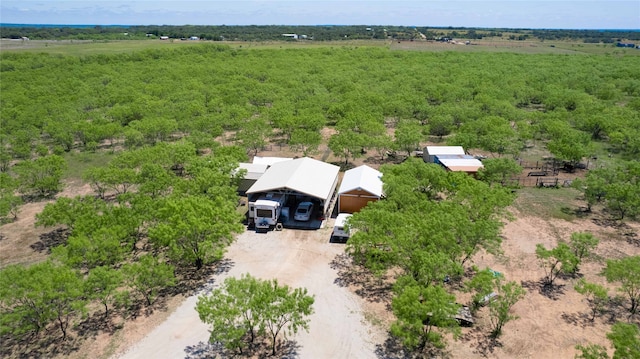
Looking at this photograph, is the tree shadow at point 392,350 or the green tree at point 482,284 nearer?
the tree shadow at point 392,350

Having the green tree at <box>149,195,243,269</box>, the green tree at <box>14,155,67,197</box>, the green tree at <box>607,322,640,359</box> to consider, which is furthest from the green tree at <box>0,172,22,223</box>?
the green tree at <box>607,322,640,359</box>

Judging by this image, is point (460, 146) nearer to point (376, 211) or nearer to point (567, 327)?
point (376, 211)

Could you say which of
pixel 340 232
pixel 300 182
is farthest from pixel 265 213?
pixel 340 232

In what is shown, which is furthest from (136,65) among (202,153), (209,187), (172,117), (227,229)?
(227,229)

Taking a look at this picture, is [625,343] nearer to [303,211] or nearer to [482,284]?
[482,284]

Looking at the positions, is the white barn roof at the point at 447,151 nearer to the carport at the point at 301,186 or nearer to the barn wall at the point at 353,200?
the carport at the point at 301,186

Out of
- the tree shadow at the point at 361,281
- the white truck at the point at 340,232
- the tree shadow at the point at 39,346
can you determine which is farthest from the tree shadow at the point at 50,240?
the tree shadow at the point at 361,281

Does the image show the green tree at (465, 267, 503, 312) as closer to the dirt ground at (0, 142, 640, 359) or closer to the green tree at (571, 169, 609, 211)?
the dirt ground at (0, 142, 640, 359)

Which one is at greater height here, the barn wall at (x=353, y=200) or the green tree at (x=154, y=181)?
the green tree at (x=154, y=181)
